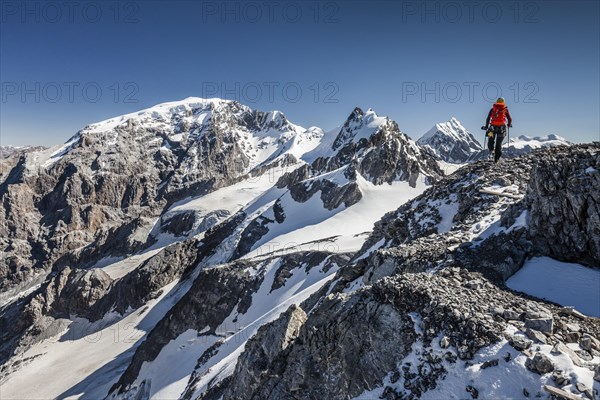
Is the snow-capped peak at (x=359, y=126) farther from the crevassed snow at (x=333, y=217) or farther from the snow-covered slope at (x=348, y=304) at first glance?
the crevassed snow at (x=333, y=217)

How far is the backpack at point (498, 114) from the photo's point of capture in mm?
21906

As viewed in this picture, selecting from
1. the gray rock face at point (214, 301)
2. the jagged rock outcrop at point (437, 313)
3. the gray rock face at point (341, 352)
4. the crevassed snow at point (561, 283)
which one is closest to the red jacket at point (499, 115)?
the jagged rock outcrop at point (437, 313)

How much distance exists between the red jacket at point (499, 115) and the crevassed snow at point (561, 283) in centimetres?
1071

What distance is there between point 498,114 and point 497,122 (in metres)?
0.48

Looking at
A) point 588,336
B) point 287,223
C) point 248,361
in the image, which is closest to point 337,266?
point 248,361

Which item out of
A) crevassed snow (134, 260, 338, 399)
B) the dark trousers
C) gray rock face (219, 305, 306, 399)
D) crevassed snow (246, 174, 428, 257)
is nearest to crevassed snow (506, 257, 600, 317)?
gray rock face (219, 305, 306, 399)

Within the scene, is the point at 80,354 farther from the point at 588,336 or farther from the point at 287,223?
the point at 588,336

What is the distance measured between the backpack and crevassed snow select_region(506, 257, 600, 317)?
10.7m

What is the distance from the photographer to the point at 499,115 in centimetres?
2195

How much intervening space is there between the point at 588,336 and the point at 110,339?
103824 millimetres

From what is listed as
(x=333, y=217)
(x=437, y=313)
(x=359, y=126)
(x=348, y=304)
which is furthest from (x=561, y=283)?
(x=359, y=126)

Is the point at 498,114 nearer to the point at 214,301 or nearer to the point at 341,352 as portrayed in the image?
the point at 341,352

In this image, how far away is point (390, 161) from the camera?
115m

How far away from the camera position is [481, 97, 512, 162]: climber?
21.9m
